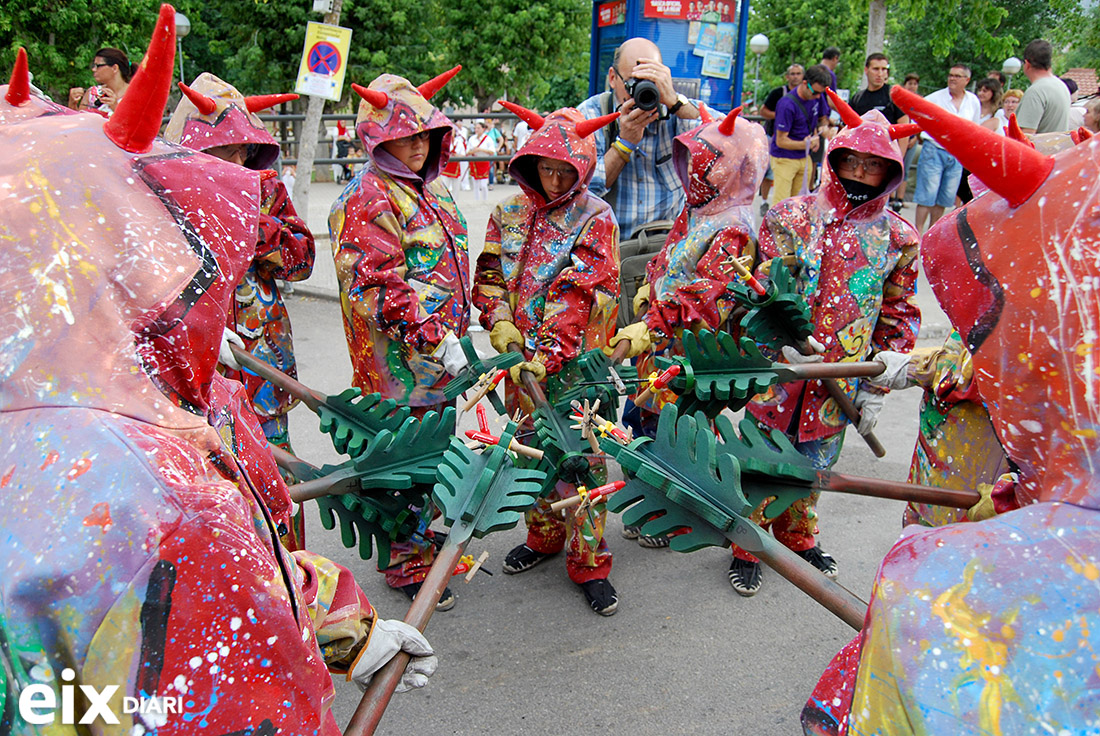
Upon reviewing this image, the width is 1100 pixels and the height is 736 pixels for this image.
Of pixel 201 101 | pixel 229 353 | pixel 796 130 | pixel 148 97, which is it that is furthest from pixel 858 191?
pixel 796 130

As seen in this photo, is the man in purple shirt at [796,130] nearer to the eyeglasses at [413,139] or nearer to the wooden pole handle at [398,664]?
the eyeglasses at [413,139]

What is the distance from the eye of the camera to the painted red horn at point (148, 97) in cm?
101

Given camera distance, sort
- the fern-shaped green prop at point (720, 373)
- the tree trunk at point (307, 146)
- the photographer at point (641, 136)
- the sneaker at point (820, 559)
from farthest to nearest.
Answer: the tree trunk at point (307, 146) < the photographer at point (641, 136) < the sneaker at point (820, 559) < the fern-shaped green prop at point (720, 373)

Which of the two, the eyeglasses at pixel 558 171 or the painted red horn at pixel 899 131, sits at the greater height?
the painted red horn at pixel 899 131

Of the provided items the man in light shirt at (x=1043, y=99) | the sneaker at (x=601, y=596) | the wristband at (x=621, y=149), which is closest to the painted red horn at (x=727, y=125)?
the wristband at (x=621, y=149)

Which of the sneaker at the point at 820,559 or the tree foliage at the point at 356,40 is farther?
the tree foliage at the point at 356,40

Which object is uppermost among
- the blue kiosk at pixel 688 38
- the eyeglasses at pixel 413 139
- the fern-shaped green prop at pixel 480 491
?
the blue kiosk at pixel 688 38

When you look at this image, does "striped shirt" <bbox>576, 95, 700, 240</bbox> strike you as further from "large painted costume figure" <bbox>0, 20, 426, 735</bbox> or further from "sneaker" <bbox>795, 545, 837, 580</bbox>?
"large painted costume figure" <bbox>0, 20, 426, 735</bbox>

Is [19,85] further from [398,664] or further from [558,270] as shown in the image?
[558,270]

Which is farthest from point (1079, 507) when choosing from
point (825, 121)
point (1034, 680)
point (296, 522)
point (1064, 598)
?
point (825, 121)

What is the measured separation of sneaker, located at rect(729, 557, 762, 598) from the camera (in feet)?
11.0

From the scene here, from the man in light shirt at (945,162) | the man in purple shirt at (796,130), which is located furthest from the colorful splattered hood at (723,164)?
the man in light shirt at (945,162)

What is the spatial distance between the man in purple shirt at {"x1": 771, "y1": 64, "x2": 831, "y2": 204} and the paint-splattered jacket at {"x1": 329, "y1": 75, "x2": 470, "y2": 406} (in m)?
6.01

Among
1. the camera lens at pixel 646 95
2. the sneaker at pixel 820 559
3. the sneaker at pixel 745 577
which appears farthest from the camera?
the camera lens at pixel 646 95
